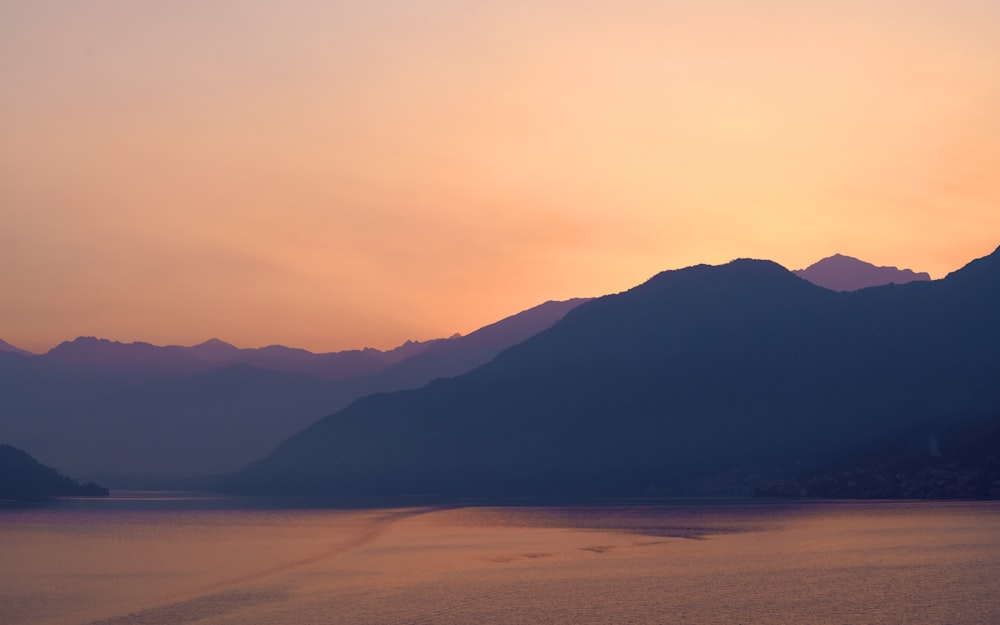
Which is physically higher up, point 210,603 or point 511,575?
point 511,575

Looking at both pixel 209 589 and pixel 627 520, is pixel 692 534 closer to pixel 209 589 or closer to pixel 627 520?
pixel 627 520

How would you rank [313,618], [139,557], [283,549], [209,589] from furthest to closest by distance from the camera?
[283,549]
[139,557]
[209,589]
[313,618]

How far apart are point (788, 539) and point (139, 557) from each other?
77527 millimetres

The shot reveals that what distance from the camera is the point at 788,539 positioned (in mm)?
143875

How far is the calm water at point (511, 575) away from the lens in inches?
3061

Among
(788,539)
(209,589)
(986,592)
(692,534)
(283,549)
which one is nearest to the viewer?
(986,592)

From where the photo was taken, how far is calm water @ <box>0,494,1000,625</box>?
255ft

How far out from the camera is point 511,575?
101562mm

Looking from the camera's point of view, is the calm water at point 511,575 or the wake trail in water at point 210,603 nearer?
the wake trail in water at point 210,603

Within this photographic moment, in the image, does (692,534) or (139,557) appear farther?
(692,534)

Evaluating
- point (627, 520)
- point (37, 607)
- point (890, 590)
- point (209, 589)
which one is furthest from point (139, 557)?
point (627, 520)

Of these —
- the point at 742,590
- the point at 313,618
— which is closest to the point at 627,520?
the point at 742,590

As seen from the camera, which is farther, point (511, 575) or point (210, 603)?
point (511, 575)

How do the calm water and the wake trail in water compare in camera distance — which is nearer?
the wake trail in water
